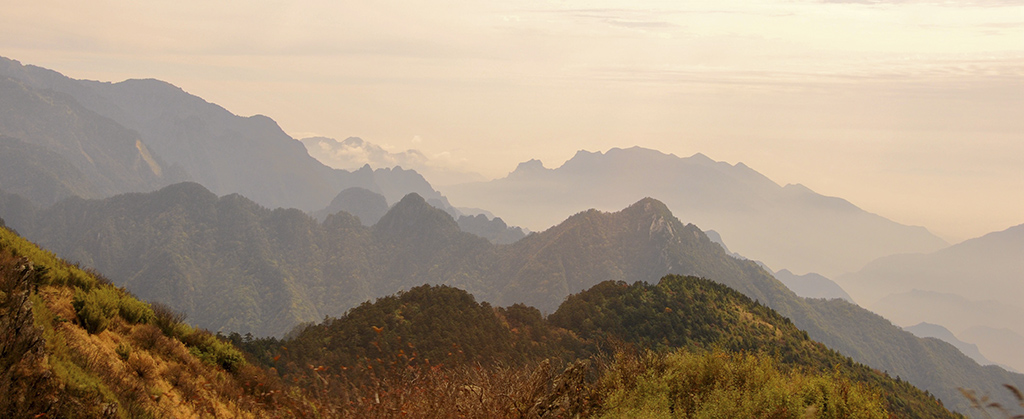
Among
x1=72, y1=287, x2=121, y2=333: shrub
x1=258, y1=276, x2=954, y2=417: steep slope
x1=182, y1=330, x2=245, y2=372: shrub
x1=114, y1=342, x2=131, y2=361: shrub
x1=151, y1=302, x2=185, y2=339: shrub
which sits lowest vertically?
x1=258, y1=276, x2=954, y2=417: steep slope

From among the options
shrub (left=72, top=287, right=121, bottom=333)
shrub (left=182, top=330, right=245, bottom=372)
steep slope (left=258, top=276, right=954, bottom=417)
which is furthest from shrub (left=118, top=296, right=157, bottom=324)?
steep slope (left=258, top=276, right=954, bottom=417)

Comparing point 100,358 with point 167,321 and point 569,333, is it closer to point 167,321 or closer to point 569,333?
point 167,321

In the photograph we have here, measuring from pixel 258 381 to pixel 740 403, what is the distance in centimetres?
1670

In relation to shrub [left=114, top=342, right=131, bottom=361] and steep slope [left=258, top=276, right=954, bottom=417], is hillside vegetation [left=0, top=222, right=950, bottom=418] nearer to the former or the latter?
shrub [left=114, top=342, right=131, bottom=361]

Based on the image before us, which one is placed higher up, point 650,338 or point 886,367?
point 650,338

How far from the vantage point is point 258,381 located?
18.9 m

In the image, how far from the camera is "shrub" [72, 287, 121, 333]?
15.3 meters

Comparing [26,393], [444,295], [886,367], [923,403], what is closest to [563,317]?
[444,295]

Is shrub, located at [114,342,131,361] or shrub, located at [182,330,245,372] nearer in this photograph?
shrub, located at [114,342,131,361]

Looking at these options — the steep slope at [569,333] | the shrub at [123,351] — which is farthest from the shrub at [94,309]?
the steep slope at [569,333]

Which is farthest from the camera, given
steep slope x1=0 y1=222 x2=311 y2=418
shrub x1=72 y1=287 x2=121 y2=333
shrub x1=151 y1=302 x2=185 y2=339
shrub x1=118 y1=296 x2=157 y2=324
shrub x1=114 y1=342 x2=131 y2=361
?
shrub x1=151 y1=302 x2=185 y2=339

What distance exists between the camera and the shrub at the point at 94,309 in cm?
1533

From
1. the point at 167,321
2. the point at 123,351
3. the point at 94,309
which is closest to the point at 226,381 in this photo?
the point at 123,351

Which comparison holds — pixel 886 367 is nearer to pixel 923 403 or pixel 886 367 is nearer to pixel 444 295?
pixel 923 403
